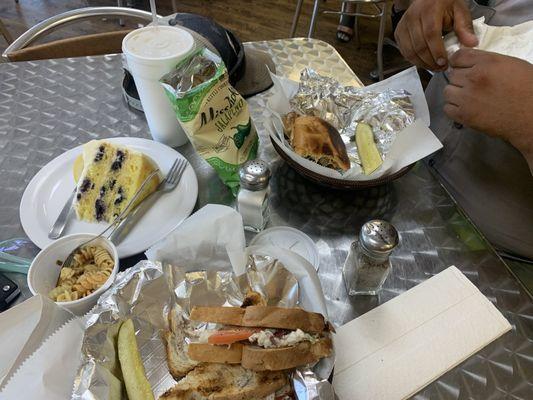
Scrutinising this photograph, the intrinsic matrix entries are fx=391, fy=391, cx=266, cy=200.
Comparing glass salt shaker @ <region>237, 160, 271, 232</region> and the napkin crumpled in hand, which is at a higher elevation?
the napkin crumpled in hand

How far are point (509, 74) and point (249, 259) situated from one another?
70cm

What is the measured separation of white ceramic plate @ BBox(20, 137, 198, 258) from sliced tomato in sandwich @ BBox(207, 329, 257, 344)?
26 cm

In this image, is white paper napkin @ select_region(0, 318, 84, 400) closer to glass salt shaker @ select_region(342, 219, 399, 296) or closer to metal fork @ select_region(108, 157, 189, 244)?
metal fork @ select_region(108, 157, 189, 244)

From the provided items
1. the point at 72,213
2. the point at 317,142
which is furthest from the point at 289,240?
the point at 72,213

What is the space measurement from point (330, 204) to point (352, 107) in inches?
13.4


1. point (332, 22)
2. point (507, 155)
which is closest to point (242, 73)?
point (507, 155)

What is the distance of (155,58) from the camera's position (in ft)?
2.76

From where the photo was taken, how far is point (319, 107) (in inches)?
43.3

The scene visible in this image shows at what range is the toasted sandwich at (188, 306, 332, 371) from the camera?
583mm

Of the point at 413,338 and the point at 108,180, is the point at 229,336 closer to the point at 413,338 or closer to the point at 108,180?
the point at 413,338

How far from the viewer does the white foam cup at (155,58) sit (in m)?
0.85

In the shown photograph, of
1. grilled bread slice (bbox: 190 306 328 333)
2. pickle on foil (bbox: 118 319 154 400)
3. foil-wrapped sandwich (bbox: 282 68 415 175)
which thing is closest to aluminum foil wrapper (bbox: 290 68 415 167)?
foil-wrapped sandwich (bbox: 282 68 415 175)

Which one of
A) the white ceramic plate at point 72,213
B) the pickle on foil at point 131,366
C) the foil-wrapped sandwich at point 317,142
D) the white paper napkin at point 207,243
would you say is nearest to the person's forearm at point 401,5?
the foil-wrapped sandwich at point 317,142

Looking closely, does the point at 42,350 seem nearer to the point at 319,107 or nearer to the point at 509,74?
the point at 319,107
